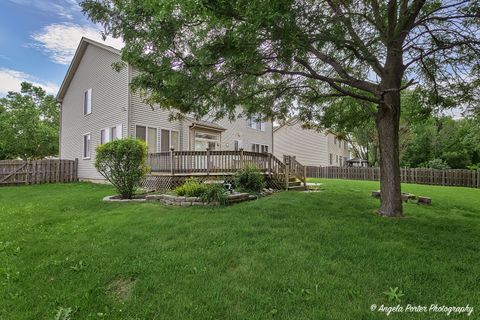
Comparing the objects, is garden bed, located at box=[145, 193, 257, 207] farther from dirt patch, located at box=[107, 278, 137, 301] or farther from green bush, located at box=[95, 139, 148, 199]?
dirt patch, located at box=[107, 278, 137, 301]

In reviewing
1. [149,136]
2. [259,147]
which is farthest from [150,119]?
[259,147]

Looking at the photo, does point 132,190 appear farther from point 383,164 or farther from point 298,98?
point 383,164

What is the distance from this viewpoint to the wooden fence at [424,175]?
779 inches

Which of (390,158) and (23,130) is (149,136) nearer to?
(390,158)

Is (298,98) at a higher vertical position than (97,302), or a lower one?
higher

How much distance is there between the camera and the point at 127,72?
49.4ft

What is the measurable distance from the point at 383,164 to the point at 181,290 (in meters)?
6.26

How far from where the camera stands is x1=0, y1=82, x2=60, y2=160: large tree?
2597cm

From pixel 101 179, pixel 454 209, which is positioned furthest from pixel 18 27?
pixel 454 209

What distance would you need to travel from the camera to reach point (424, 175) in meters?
21.9

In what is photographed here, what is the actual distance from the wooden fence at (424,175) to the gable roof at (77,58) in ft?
68.7

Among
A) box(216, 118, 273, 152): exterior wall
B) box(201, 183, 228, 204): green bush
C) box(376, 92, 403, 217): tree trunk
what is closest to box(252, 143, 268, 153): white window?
box(216, 118, 273, 152): exterior wall

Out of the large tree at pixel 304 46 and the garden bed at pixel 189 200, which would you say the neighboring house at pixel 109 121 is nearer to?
the garden bed at pixel 189 200

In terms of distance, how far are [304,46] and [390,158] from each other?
4.04 metres
